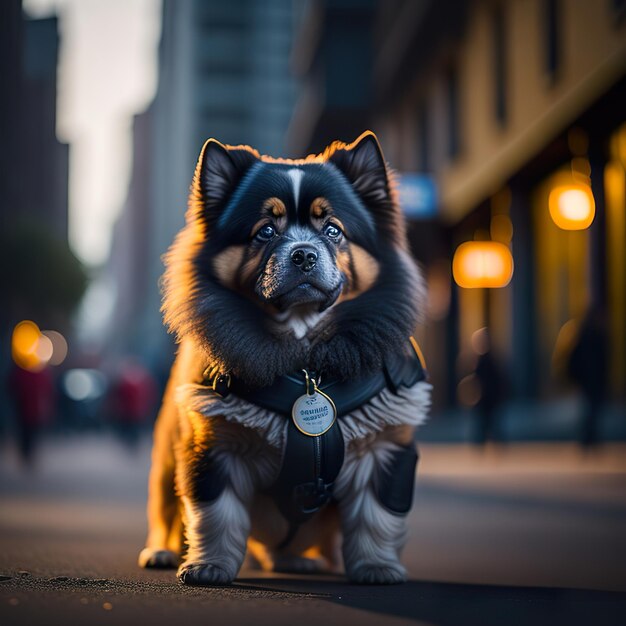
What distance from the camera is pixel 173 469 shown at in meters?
5.38

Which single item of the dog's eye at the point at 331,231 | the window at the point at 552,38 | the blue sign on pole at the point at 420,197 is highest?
the window at the point at 552,38

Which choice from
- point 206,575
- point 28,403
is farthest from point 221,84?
point 206,575

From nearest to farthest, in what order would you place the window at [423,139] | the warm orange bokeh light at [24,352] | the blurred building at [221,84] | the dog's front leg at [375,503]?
the dog's front leg at [375,503] → the warm orange bokeh light at [24,352] → the window at [423,139] → the blurred building at [221,84]

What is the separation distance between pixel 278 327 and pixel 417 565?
1883 mm

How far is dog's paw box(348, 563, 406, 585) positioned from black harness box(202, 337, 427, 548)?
12.0 inches

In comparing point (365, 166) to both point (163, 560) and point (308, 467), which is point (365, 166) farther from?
point (163, 560)

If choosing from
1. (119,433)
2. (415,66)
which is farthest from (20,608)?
(415,66)

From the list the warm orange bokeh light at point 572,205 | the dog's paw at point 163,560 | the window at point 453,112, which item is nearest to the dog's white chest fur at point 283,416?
the dog's paw at point 163,560

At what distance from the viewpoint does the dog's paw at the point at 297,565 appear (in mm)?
5492

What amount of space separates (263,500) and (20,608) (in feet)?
3.92

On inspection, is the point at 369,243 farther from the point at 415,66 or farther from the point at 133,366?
the point at 415,66

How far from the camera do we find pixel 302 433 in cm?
471

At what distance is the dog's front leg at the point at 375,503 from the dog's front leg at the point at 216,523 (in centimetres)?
43

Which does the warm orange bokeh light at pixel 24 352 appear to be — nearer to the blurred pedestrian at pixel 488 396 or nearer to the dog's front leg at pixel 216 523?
the blurred pedestrian at pixel 488 396
